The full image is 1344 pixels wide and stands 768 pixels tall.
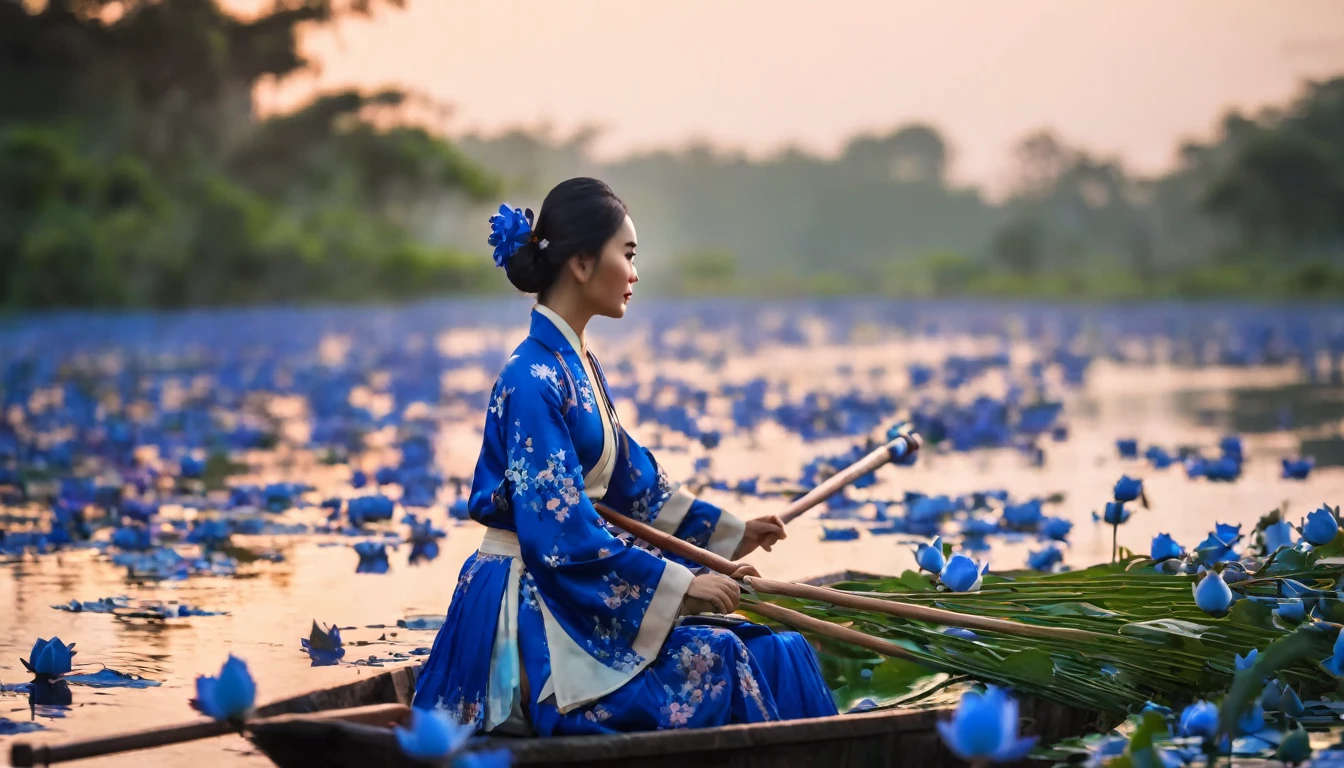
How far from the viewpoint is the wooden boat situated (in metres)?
2.69

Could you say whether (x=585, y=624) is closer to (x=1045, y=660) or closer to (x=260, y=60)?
(x=1045, y=660)

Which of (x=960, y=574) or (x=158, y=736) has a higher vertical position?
(x=960, y=574)

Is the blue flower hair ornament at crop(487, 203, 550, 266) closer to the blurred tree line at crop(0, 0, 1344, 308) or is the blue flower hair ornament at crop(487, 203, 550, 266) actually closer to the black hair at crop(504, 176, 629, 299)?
the black hair at crop(504, 176, 629, 299)

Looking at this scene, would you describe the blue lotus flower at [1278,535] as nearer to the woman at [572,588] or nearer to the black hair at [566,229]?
the woman at [572,588]

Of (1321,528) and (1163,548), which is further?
(1163,548)

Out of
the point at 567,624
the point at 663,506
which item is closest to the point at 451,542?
the point at 663,506

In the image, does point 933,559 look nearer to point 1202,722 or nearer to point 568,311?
point 1202,722

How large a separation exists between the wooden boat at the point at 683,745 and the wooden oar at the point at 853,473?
30.3 inches

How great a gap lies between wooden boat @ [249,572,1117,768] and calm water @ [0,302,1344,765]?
328 mm

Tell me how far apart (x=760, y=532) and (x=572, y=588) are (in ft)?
2.08

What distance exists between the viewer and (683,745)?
279cm

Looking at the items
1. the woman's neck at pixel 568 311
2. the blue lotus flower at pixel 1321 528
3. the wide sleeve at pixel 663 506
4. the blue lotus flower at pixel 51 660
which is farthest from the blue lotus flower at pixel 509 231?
the blue lotus flower at pixel 1321 528

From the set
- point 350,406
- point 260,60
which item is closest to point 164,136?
point 260,60

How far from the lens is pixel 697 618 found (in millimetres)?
3246
